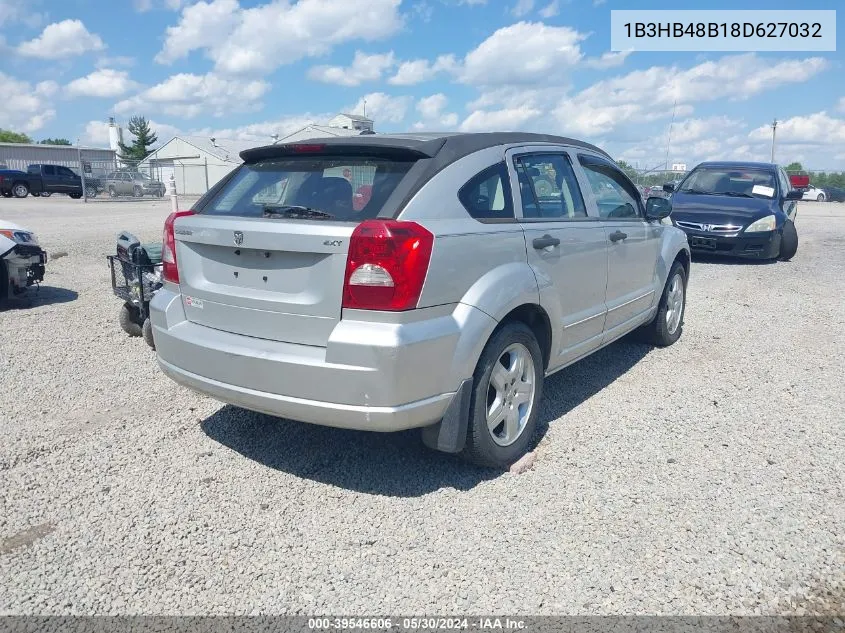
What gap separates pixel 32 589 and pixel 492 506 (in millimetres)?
2016

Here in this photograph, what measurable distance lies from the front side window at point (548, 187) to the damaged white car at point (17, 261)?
5.92 meters

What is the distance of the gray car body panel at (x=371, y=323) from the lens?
3.01 m

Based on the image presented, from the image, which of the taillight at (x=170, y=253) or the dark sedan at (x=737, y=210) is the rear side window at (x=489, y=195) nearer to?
the taillight at (x=170, y=253)

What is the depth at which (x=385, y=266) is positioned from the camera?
117 inches

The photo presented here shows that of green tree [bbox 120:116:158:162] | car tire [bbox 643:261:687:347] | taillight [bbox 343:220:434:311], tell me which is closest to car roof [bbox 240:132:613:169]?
taillight [bbox 343:220:434:311]

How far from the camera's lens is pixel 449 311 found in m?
3.19

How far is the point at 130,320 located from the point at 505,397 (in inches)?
158

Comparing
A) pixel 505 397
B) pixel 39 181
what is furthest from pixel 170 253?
pixel 39 181

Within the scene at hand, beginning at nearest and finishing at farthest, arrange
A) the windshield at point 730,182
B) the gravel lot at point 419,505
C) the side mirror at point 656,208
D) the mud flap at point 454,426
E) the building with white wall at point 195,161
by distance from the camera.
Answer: the gravel lot at point 419,505 → the mud flap at point 454,426 → the side mirror at point 656,208 → the windshield at point 730,182 → the building with white wall at point 195,161

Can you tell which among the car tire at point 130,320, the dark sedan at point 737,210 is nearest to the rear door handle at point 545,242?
the car tire at point 130,320

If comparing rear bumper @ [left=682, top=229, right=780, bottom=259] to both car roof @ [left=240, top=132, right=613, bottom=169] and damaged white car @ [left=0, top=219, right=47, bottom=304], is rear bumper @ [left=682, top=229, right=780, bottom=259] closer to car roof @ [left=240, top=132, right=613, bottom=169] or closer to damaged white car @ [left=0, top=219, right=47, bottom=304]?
car roof @ [left=240, top=132, right=613, bottom=169]

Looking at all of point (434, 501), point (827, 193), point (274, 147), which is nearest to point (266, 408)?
point (434, 501)

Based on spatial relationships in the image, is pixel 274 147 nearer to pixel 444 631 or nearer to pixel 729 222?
pixel 444 631

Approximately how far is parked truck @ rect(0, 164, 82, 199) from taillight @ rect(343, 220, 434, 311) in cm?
3360
